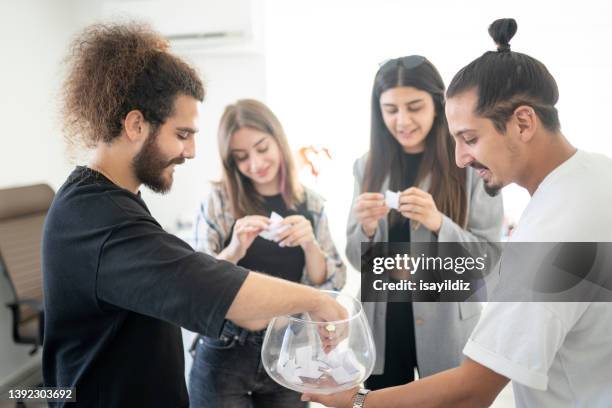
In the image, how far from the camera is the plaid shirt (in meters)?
1.48

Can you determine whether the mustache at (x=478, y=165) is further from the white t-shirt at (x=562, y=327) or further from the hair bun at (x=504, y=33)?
the hair bun at (x=504, y=33)

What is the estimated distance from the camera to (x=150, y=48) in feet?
3.57

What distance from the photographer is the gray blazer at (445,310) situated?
48.5 inches

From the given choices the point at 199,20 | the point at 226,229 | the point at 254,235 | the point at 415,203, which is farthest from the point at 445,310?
the point at 199,20

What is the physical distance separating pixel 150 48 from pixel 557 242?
0.97m

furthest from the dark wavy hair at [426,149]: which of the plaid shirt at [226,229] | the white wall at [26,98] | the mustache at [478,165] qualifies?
the white wall at [26,98]

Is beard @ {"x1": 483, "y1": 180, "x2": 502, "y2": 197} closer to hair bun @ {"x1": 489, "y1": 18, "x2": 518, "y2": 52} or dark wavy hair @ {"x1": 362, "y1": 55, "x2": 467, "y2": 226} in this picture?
dark wavy hair @ {"x1": 362, "y1": 55, "x2": 467, "y2": 226}

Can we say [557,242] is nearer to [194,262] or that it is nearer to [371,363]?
[371,363]

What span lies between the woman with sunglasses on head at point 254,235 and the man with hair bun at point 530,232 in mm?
491

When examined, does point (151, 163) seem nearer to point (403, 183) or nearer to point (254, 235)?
point (254, 235)

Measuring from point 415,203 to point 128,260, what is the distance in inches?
30.5

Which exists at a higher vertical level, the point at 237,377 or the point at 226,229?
the point at 226,229

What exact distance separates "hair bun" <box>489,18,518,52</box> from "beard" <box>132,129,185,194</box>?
777 mm

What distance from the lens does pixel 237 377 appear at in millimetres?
1449
